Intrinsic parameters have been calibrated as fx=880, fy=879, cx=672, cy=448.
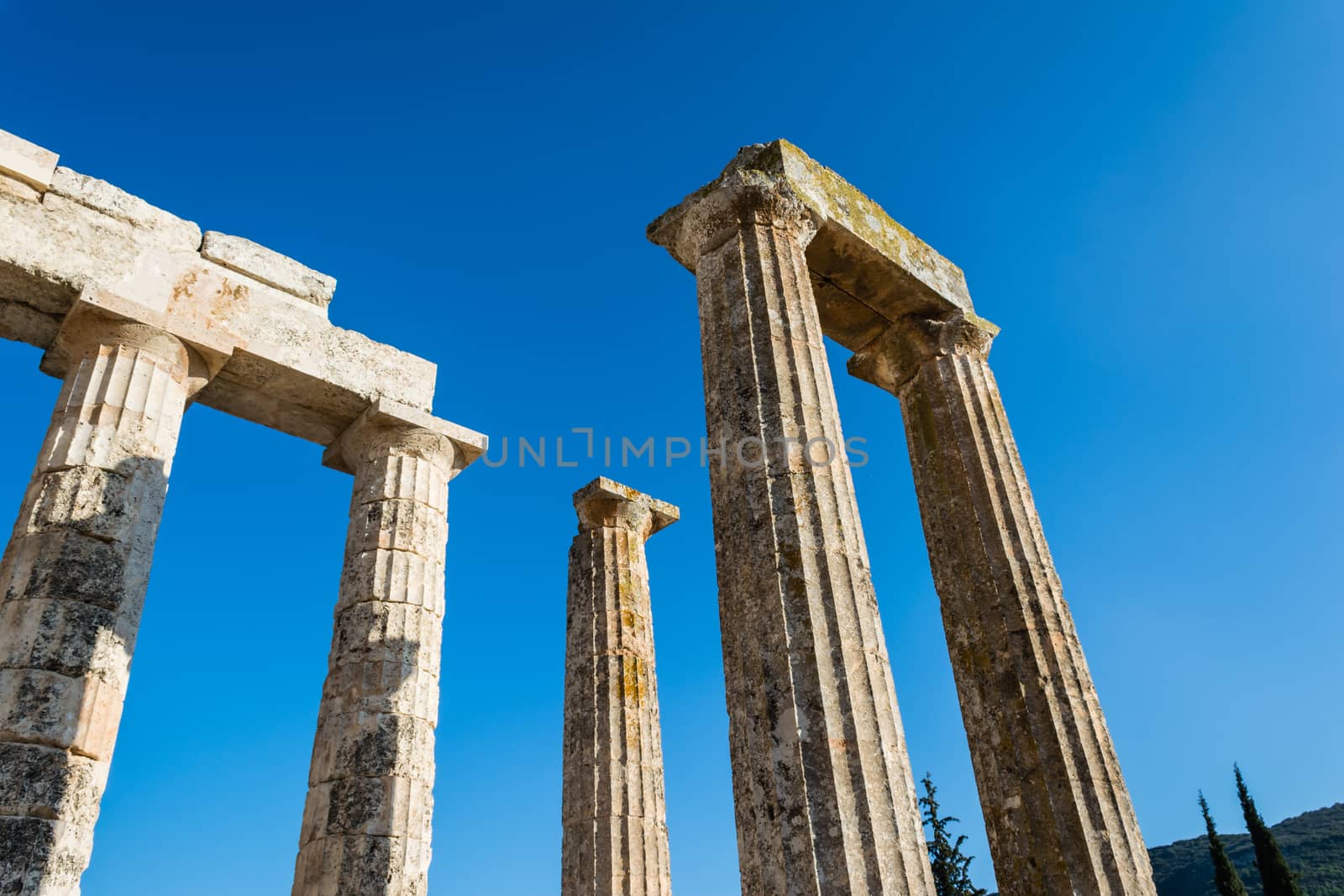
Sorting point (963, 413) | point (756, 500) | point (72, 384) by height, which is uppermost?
point (72, 384)

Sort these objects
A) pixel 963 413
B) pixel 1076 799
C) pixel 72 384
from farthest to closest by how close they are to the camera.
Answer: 1. pixel 963 413
2. pixel 72 384
3. pixel 1076 799

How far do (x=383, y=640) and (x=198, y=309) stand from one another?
4.32 meters

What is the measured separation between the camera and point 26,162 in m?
9.23

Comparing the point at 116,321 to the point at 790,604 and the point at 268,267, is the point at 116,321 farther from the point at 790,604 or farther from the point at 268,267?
the point at 790,604

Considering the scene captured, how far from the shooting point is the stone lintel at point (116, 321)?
9078mm

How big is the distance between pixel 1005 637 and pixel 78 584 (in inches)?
336

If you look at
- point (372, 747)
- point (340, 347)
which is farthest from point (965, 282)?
point (372, 747)

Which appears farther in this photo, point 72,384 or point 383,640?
point 383,640

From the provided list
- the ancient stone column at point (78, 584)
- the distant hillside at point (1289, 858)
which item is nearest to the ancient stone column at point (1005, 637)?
the ancient stone column at point (78, 584)


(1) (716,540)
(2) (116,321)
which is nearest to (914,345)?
(1) (716,540)

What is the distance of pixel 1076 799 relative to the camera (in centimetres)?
727

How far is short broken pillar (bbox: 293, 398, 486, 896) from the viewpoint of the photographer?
28.7 ft

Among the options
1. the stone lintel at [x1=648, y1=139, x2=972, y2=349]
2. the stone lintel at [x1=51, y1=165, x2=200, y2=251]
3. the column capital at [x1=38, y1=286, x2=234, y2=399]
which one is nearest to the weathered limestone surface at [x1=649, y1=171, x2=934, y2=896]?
the stone lintel at [x1=648, y1=139, x2=972, y2=349]

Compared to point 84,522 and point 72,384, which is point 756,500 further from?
point 72,384
